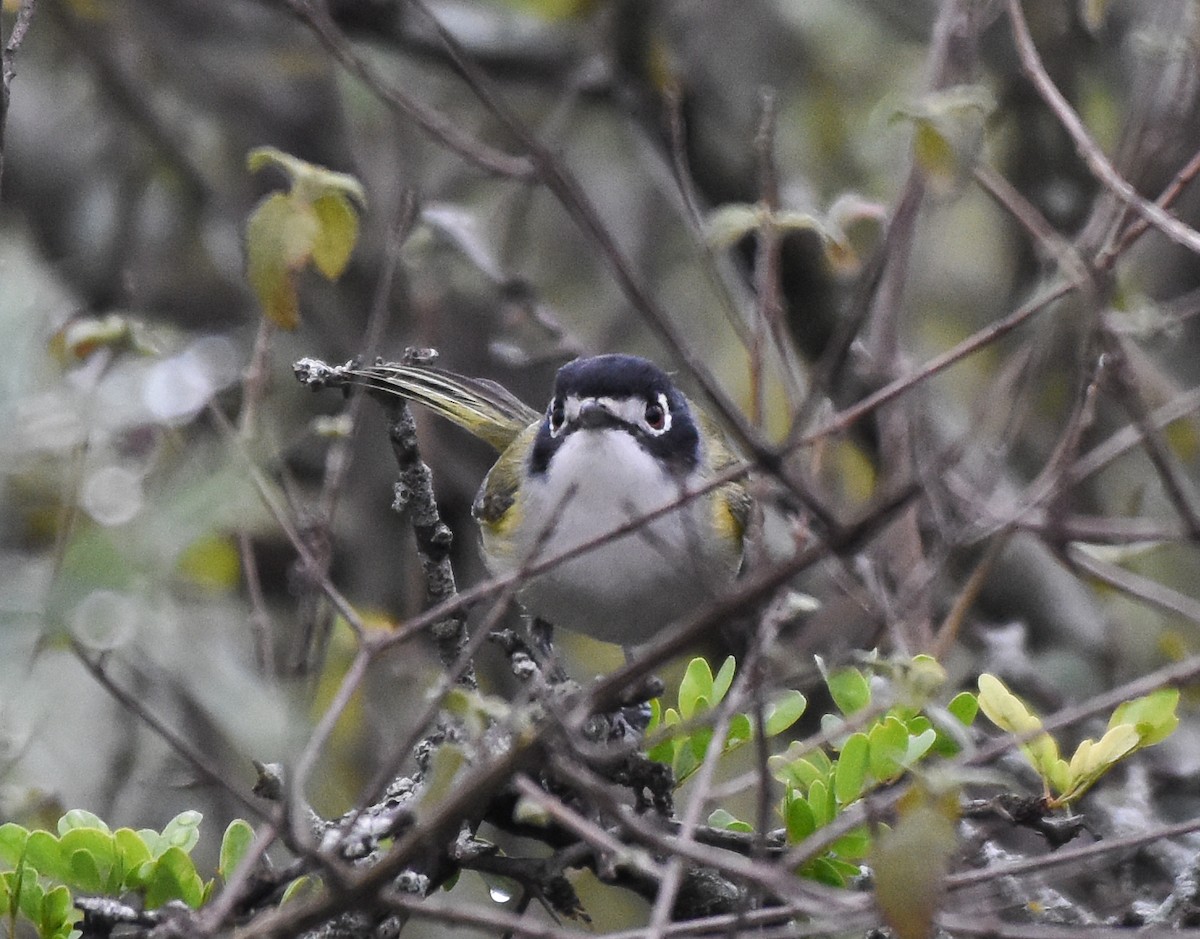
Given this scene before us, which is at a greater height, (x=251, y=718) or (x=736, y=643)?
(x=736, y=643)

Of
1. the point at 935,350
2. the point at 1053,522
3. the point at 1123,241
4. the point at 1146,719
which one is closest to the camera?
the point at 1146,719

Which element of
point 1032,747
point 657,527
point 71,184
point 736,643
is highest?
point 71,184

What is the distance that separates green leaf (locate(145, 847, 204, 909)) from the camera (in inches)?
101

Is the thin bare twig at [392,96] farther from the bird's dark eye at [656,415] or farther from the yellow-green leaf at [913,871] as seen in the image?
the yellow-green leaf at [913,871]

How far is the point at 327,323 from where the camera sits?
19.5 feet

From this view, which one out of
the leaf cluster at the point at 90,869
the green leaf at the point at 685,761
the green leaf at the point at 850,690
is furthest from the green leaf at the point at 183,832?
the green leaf at the point at 850,690

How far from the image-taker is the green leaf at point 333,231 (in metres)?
2.86

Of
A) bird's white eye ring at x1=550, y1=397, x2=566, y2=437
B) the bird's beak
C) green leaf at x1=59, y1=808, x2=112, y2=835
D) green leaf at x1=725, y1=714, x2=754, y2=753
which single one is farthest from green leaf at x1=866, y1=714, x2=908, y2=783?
bird's white eye ring at x1=550, y1=397, x2=566, y2=437

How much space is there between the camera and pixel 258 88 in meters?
6.68

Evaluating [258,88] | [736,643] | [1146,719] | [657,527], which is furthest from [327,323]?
[1146,719]

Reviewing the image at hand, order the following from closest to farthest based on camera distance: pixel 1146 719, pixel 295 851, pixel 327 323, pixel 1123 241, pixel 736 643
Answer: pixel 295 851 → pixel 1146 719 → pixel 1123 241 → pixel 736 643 → pixel 327 323

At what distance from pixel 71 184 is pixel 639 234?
2.37 metres

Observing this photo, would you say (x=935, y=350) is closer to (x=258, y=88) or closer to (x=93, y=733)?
(x=258, y=88)

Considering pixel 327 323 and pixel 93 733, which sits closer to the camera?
pixel 93 733
